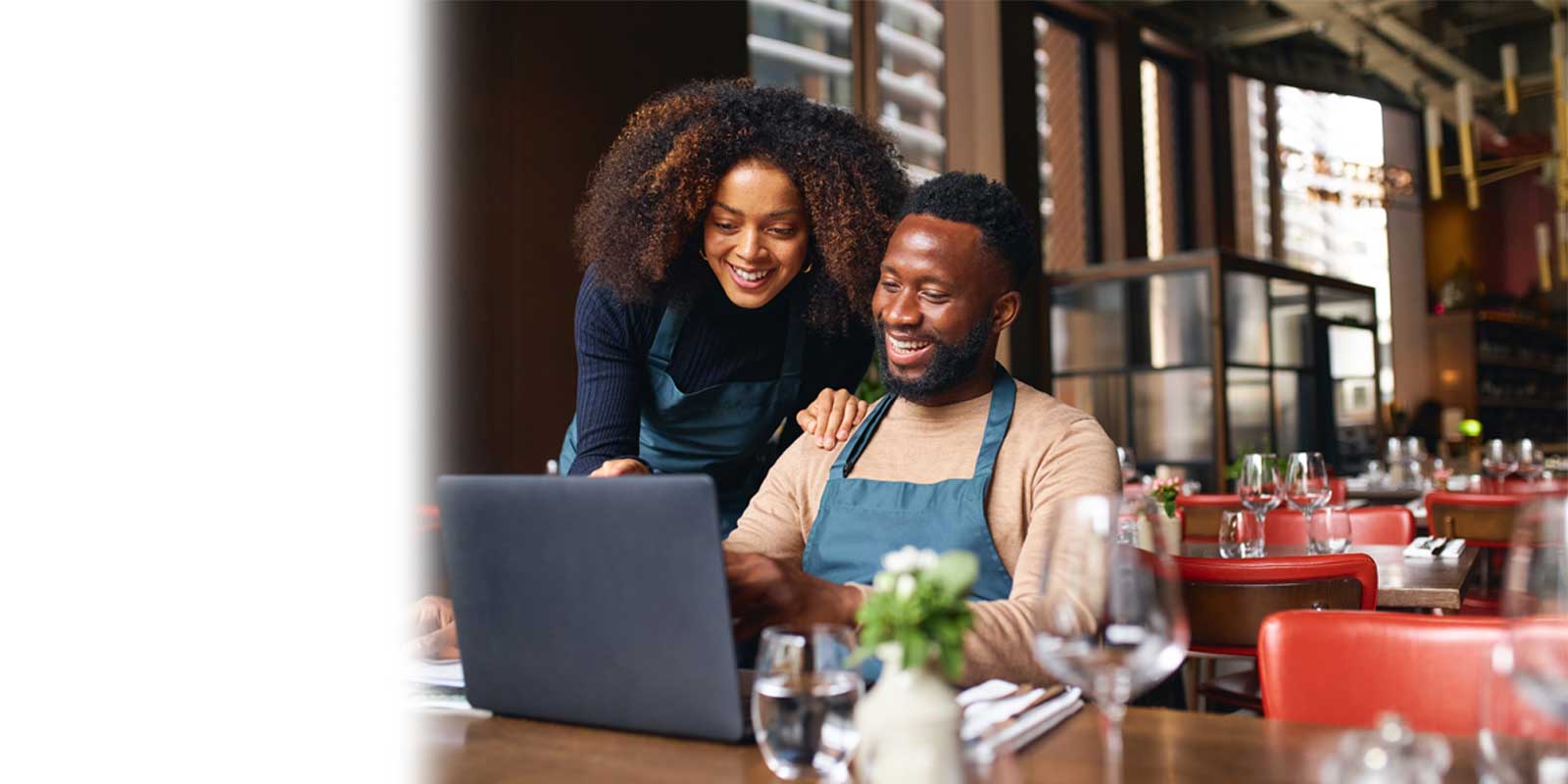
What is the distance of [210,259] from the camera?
159 inches

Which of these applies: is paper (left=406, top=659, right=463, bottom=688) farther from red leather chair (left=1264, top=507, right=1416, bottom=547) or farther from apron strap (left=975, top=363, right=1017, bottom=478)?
red leather chair (left=1264, top=507, right=1416, bottom=547)

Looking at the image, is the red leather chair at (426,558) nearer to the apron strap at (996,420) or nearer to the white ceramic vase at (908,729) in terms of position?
the apron strap at (996,420)

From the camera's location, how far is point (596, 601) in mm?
966

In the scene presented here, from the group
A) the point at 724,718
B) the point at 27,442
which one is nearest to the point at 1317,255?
the point at 27,442

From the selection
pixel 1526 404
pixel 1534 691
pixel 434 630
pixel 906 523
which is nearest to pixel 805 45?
pixel 906 523

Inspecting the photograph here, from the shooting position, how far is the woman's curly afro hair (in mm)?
1788

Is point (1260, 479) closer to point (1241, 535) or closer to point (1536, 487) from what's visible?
point (1241, 535)

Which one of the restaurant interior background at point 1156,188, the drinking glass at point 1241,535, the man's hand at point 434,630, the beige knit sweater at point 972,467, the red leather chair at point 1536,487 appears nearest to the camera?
the man's hand at point 434,630

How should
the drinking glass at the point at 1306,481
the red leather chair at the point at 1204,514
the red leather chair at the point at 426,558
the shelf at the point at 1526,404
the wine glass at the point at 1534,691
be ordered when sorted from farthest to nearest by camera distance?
the shelf at the point at 1526,404, the red leather chair at the point at 426,558, the red leather chair at the point at 1204,514, the drinking glass at the point at 1306,481, the wine glass at the point at 1534,691

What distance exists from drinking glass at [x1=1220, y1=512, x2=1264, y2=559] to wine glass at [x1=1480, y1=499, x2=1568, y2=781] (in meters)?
2.12

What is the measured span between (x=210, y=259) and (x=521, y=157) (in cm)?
158

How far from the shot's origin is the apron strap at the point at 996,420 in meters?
1.52

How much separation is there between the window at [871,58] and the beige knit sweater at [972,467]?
15.9 feet

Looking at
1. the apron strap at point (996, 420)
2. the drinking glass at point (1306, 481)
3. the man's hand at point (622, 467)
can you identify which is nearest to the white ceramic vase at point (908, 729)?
the apron strap at point (996, 420)
